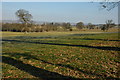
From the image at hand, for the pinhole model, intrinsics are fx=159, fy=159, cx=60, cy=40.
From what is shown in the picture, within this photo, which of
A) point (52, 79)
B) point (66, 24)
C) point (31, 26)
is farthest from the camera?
point (66, 24)

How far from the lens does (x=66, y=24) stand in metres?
111

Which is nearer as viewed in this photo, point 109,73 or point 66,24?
point 109,73

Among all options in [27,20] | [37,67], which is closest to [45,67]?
[37,67]

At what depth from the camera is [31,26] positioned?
252 ft

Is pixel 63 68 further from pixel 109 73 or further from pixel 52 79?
pixel 109 73

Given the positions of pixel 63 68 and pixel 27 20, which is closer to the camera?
pixel 63 68

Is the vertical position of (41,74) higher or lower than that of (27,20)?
lower

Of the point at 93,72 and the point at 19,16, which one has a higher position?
the point at 19,16

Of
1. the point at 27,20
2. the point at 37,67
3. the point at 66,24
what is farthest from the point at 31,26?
the point at 37,67

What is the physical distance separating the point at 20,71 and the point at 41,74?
1354 mm

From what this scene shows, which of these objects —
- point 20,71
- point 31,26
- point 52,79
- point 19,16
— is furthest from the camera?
point 31,26

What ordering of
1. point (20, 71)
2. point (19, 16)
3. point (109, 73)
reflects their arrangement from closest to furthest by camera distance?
point (109, 73), point (20, 71), point (19, 16)

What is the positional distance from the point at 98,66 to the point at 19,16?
221 ft

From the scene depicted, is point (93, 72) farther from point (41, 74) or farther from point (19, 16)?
point (19, 16)
